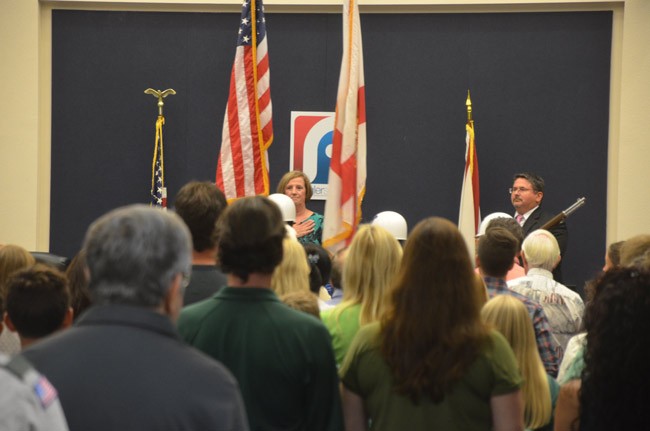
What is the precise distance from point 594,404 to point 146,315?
4.60ft

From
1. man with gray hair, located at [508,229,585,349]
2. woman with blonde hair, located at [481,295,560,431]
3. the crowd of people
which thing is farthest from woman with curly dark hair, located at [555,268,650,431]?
man with gray hair, located at [508,229,585,349]

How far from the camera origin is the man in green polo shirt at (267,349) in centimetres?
271

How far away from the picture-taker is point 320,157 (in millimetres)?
10117

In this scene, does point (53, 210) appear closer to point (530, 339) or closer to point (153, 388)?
point (530, 339)

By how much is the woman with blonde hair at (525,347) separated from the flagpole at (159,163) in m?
6.78

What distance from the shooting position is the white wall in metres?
9.59

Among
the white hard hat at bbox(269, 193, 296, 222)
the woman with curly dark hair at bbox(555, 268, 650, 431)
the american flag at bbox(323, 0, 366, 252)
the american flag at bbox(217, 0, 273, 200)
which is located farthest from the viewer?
the american flag at bbox(217, 0, 273, 200)

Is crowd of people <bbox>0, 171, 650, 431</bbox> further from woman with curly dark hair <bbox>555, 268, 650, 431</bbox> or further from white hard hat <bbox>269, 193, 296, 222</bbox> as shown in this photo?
white hard hat <bbox>269, 193, 296, 222</bbox>

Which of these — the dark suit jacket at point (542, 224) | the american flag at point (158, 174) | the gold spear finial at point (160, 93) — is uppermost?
the gold spear finial at point (160, 93)

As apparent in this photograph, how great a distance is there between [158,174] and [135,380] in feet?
27.4

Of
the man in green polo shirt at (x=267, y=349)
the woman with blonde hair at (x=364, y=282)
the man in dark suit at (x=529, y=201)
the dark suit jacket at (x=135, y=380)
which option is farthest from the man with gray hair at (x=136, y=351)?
the man in dark suit at (x=529, y=201)

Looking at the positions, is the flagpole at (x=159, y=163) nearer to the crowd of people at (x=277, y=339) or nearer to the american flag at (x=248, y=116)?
the american flag at (x=248, y=116)

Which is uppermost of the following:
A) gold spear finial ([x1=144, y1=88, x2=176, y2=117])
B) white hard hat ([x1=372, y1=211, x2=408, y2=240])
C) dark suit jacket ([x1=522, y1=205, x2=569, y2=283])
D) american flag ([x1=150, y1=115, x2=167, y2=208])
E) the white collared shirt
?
gold spear finial ([x1=144, y1=88, x2=176, y2=117])

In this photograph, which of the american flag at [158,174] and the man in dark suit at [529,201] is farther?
the american flag at [158,174]
